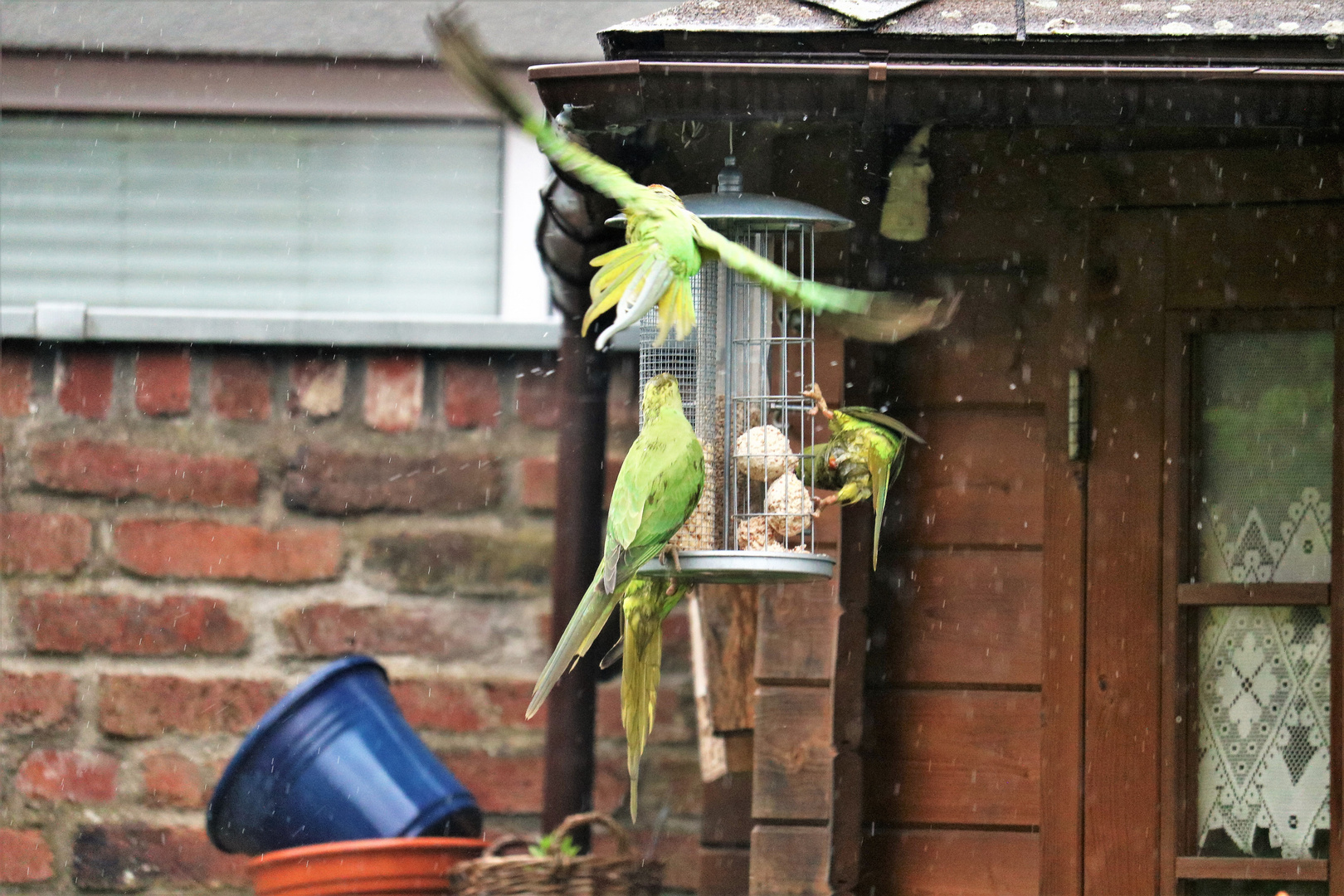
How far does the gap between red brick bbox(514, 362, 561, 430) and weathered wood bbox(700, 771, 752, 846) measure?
3.77 ft

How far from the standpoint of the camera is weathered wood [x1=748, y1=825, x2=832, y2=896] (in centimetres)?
368

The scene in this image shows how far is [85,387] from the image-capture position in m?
5.00

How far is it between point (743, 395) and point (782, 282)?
0.46 m

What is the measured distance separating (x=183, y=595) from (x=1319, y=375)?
9.93 ft

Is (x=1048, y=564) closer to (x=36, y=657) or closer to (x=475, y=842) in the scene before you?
(x=475, y=842)

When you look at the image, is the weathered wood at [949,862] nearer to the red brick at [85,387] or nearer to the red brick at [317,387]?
the red brick at [317,387]

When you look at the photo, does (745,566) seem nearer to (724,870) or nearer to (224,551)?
(724,870)

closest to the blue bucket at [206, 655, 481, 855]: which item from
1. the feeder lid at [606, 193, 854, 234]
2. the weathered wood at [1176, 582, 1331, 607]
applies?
the feeder lid at [606, 193, 854, 234]

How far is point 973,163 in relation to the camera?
12.9ft

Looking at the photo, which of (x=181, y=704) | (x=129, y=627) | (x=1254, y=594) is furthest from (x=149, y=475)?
(x=1254, y=594)

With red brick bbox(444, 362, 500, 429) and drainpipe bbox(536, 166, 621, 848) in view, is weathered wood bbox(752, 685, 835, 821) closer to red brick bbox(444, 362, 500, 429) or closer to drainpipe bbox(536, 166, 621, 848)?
drainpipe bbox(536, 166, 621, 848)

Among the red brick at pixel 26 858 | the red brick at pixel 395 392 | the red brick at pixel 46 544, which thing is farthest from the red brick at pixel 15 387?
the red brick at pixel 26 858

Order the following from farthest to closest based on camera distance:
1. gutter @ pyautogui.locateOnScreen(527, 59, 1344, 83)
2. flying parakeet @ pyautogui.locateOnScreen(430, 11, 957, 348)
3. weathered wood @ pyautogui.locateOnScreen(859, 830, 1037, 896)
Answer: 1. weathered wood @ pyautogui.locateOnScreen(859, 830, 1037, 896)
2. gutter @ pyautogui.locateOnScreen(527, 59, 1344, 83)
3. flying parakeet @ pyautogui.locateOnScreen(430, 11, 957, 348)

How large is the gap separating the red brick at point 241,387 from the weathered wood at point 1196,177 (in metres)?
2.29
